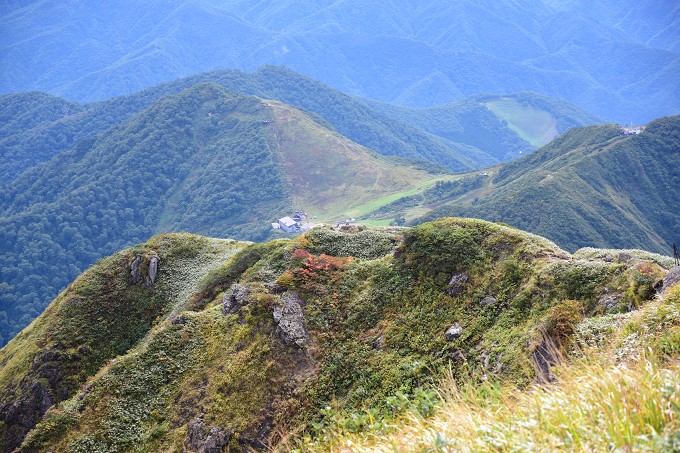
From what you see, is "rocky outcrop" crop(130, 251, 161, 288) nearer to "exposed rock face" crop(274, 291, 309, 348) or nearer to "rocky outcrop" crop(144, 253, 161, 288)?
"rocky outcrop" crop(144, 253, 161, 288)

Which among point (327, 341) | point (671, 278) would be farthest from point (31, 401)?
point (671, 278)

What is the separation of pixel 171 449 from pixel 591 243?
11547 cm

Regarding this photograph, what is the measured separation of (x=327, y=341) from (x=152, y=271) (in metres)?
17.1

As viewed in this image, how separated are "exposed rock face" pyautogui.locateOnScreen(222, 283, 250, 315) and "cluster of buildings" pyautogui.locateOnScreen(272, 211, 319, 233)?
14286 centimetres

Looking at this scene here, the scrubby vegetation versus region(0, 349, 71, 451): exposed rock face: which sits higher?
the scrubby vegetation

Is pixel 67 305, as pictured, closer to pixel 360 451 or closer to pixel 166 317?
pixel 166 317

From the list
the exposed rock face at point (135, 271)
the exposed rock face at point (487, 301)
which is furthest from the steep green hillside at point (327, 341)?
the exposed rock face at point (135, 271)

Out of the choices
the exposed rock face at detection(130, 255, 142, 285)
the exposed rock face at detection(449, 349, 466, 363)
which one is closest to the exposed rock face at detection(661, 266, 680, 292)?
the exposed rock face at detection(449, 349, 466, 363)

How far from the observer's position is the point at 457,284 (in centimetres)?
2019

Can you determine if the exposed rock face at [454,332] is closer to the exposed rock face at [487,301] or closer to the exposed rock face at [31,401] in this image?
the exposed rock face at [487,301]

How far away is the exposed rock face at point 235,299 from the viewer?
23469 mm

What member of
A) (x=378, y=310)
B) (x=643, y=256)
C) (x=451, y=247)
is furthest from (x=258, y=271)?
(x=643, y=256)

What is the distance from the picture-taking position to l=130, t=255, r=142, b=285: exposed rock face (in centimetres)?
3297

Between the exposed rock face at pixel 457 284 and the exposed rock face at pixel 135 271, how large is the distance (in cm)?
2094
